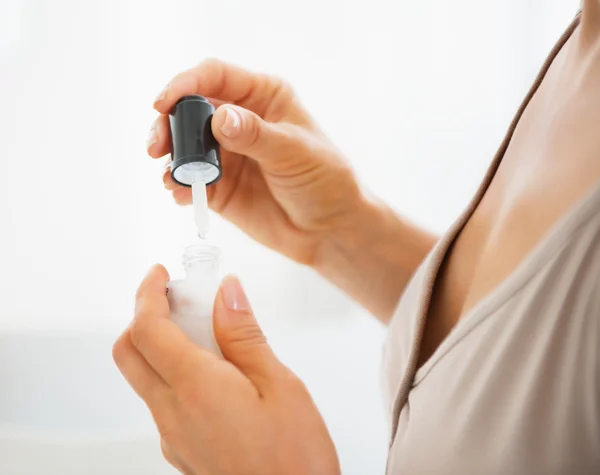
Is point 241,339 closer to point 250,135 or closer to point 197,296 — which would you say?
point 197,296

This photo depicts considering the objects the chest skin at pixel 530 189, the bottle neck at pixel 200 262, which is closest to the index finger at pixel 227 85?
the bottle neck at pixel 200 262

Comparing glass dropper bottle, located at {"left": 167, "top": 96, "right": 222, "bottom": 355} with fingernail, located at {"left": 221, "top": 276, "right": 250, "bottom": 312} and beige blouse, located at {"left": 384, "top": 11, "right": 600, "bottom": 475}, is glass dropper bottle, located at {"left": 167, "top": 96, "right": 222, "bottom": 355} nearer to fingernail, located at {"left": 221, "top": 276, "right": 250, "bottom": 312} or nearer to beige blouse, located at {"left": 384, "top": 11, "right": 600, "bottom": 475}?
fingernail, located at {"left": 221, "top": 276, "right": 250, "bottom": 312}

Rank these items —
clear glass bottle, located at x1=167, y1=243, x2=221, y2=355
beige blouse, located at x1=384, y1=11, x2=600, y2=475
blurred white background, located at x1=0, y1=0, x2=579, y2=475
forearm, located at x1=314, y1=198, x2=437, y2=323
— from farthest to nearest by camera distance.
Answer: blurred white background, located at x1=0, y1=0, x2=579, y2=475 < forearm, located at x1=314, y1=198, x2=437, y2=323 < clear glass bottle, located at x1=167, y1=243, x2=221, y2=355 < beige blouse, located at x1=384, y1=11, x2=600, y2=475

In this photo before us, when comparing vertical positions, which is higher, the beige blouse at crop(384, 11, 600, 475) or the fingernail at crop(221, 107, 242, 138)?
the fingernail at crop(221, 107, 242, 138)

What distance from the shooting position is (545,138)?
1.57ft

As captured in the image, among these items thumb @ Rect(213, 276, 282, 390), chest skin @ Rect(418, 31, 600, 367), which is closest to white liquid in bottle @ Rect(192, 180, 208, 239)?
thumb @ Rect(213, 276, 282, 390)

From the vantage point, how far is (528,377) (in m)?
0.36

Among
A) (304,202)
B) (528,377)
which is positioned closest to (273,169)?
(304,202)

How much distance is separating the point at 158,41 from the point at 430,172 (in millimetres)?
455

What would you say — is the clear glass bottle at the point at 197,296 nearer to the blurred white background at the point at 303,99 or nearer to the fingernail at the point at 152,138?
the fingernail at the point at 152,138

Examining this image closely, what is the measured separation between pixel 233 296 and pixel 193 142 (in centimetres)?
14

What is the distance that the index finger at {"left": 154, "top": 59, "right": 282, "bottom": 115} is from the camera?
56 centimetres

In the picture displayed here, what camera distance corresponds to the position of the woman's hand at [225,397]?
40 cm

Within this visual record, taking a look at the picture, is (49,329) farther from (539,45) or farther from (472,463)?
(539,45)
